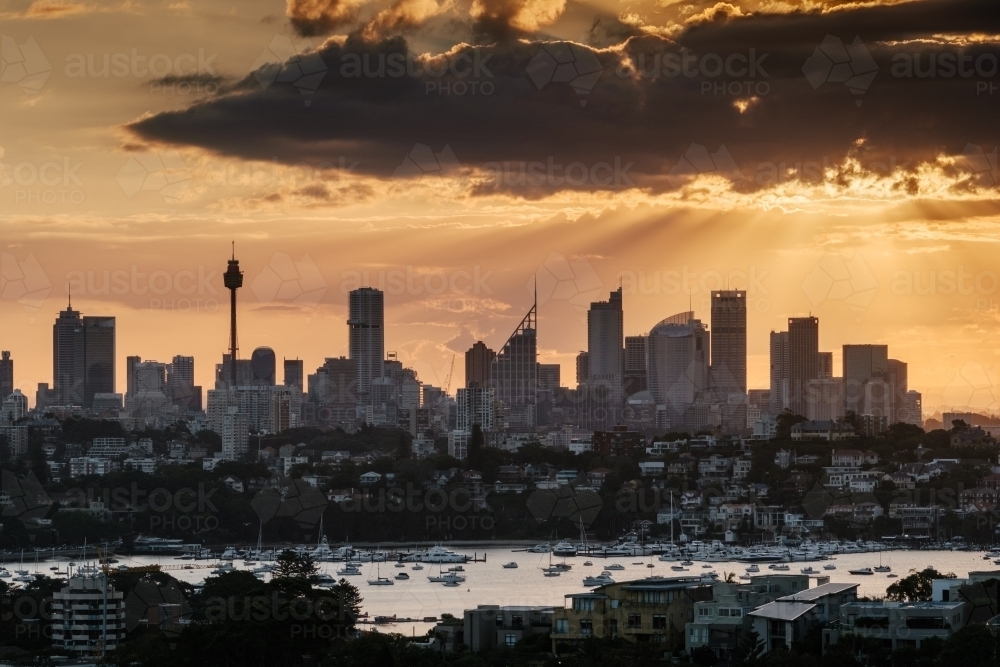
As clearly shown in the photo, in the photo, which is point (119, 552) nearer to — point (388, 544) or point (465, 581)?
point (388, 544)

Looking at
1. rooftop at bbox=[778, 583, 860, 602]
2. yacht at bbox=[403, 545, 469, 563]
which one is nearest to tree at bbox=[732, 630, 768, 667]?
rooftop at bbox=[778, 583, 860, 602]

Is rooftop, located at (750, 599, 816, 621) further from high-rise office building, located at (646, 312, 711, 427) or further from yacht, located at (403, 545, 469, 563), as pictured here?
high-rise office building, located at (646, 312, 711, 427)

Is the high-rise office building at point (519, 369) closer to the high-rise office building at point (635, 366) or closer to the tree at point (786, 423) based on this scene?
the high-rise office building at point (635, 366)

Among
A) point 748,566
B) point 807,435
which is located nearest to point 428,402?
point 807,435

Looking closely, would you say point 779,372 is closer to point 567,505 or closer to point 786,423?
point 786,423

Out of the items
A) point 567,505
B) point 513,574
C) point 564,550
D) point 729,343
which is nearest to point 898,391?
point 729,343

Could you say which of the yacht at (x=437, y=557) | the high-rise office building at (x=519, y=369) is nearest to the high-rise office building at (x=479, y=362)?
the high-rise office building at (x=519, y=369)

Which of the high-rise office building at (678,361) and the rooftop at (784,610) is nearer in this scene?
the rooftop at (784,610)
